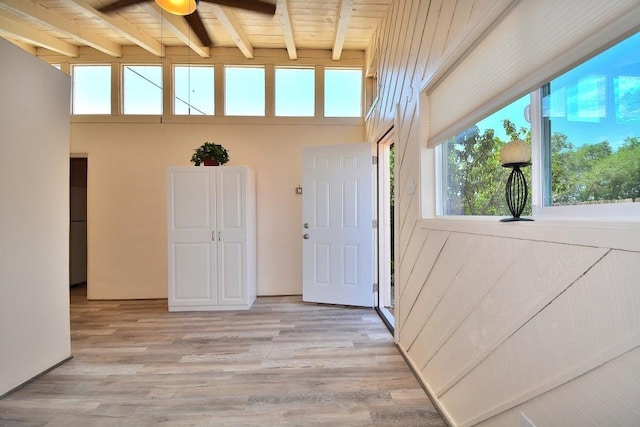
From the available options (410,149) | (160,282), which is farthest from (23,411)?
(410,149)

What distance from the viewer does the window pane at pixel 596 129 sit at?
0.82 meters

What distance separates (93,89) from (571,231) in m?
5.52

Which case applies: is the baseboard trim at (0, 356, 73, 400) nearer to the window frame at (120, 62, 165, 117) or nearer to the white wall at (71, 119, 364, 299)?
the white wall at (71, 119, 364, 299)

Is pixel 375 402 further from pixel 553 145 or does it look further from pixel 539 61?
pixel 539 61

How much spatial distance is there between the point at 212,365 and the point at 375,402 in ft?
4.27

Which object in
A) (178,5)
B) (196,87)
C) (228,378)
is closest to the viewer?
(228,378)

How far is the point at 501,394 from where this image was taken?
1.24m

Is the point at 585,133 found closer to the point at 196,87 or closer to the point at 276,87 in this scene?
the point at 276,87

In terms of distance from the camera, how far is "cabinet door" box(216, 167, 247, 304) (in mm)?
3635

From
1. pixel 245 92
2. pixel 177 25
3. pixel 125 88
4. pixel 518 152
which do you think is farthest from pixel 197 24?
pixel 518 152

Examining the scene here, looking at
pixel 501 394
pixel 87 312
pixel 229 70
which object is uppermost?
pixel 229 70

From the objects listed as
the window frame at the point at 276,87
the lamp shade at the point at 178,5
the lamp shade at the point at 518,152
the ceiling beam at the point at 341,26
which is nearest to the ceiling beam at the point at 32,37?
the lamp shade at the point at 178,5

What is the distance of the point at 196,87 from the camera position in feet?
13.9

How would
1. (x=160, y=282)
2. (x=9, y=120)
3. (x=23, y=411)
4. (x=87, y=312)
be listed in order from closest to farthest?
(x=23, y=411), (x=9, y=120), (x=87, y=312), (x=160, y=282)
